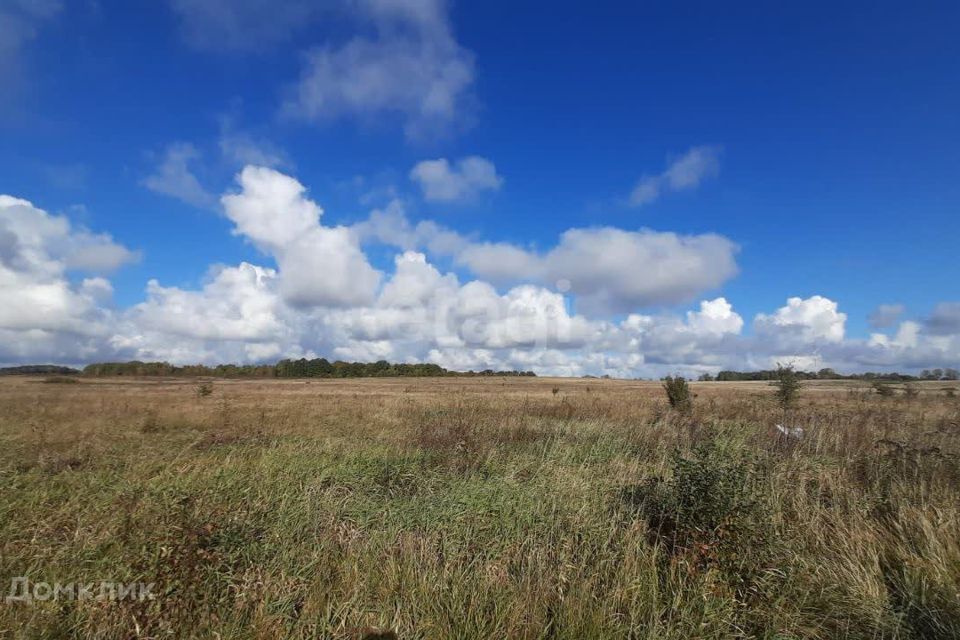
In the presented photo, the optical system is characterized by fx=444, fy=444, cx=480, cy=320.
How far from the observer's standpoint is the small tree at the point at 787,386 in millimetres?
21469

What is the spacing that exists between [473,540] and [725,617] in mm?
2730

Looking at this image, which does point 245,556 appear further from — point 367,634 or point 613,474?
point 613,474

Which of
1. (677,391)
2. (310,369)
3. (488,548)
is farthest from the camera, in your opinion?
(310,369)

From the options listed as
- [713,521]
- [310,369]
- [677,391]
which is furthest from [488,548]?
[310,369]

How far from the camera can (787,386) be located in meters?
21.6

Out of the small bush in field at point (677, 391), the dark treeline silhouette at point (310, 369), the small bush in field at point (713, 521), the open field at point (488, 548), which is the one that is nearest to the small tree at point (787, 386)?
the small bush in field at point (677, 391)

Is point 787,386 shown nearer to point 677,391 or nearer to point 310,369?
point 677,391

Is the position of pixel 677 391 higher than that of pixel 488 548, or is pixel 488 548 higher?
pixel 677 391

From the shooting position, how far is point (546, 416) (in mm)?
17672

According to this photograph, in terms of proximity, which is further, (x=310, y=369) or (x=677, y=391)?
(x=310, y=369)

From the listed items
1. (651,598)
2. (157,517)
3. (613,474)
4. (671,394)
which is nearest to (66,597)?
(157,517)

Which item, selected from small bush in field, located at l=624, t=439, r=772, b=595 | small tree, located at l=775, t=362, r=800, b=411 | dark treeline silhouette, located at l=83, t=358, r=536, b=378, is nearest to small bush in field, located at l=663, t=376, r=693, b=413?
small tree, located at l=775, t=362, r=800, b=411

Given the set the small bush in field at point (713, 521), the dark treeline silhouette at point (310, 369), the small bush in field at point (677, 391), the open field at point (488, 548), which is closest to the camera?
the open field at point (488, 548)

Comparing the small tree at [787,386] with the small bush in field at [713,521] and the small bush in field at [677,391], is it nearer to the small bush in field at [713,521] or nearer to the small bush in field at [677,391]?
the small bush in field at [677,391]
